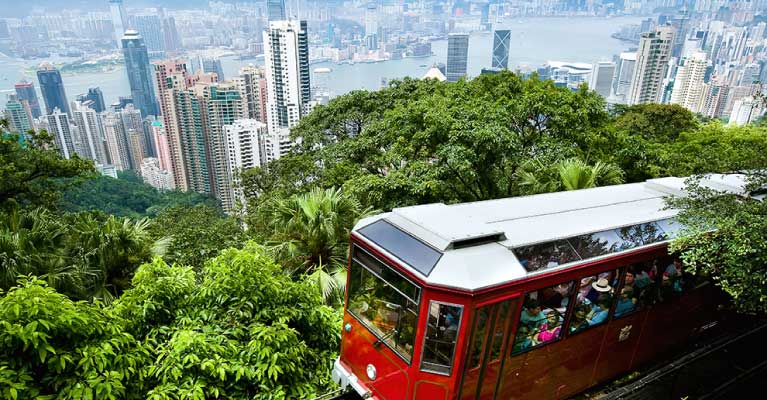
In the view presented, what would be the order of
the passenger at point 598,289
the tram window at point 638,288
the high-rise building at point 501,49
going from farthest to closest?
the high-rise building at point 501,49 < the tram window at point 638,288 < the passenger at point 598,289

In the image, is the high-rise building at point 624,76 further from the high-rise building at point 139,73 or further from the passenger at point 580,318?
the high-rise building at point 139,73

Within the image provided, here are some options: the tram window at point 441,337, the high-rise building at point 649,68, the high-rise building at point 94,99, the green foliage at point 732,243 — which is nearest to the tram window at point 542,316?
the tram window at point 441,337

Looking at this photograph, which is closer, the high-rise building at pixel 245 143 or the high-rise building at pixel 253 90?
the high-rise building at pixel 245 143

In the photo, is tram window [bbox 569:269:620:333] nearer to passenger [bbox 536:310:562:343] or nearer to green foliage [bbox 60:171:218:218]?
passenger [bbox 536:310:562:343]

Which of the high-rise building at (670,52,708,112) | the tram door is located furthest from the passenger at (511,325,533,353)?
the high-rise building at (670,52,708,112)

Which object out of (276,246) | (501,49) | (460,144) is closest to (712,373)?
(460,144)

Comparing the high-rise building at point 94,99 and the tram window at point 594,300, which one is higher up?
the tram window at point 594,300

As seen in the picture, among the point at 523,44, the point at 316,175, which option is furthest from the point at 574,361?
the point at 523,44

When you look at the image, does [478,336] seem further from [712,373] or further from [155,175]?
[155,175]
